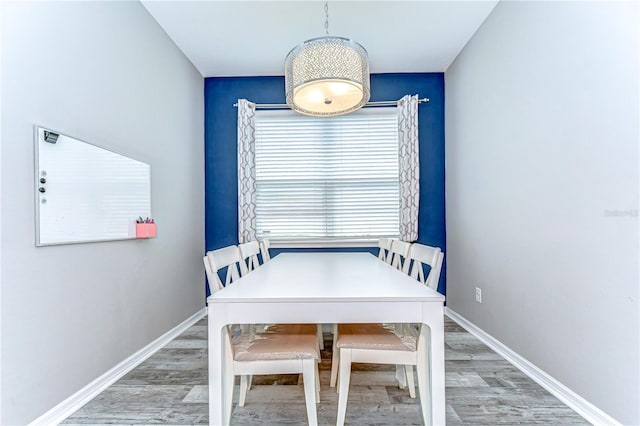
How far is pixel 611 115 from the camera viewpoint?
146cm

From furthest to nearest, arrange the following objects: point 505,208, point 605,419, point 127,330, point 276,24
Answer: point 276,24 → point 505,208 → point 127,330 → point 605,419

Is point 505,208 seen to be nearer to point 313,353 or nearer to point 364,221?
point 364,221

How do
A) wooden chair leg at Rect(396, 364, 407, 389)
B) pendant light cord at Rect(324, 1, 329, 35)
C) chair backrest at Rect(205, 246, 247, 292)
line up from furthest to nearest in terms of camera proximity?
pendant light cord at Rect(324, 1, 329, 35)
wooden chair leg at Rect(396, 364, 407, 389)
chair backrest at Rect(205, 246, 247, 292)

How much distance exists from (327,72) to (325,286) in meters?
1.07

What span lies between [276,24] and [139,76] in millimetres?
1141

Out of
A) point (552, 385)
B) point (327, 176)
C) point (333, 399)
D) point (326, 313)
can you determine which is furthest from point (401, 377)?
point (327, 176)

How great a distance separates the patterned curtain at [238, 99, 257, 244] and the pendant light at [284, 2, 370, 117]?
5.02ft

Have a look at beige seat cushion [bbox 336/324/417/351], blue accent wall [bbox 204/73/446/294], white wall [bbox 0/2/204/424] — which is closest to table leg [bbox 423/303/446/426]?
beige seat cushion [bbox 336/324/417/351]

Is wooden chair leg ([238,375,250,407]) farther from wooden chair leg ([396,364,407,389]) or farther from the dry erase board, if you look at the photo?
the dry erase board

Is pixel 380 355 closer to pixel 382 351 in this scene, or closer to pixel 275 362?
pixel 382 351

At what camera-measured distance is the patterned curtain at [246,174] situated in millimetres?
3363

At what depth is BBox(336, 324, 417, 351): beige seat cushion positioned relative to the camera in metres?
1.39

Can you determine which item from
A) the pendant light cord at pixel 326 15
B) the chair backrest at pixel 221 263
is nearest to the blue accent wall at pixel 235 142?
the pendant light cord at pixel 326 15

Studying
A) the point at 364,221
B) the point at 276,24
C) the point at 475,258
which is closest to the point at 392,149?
the point at 364,221
